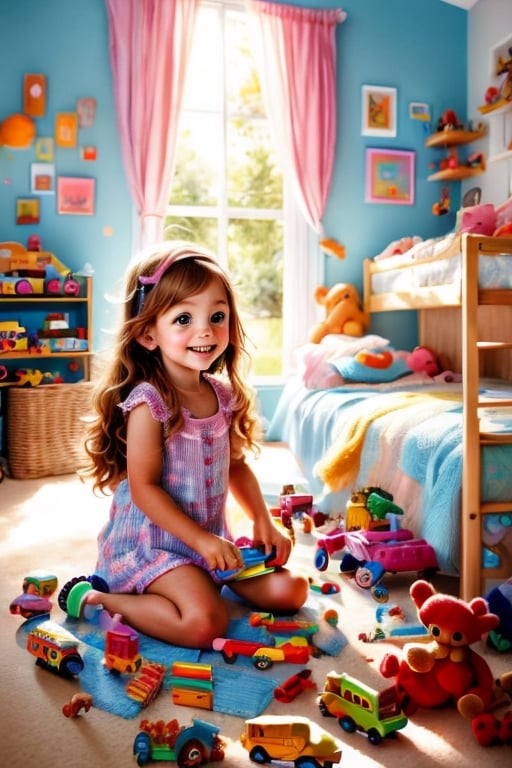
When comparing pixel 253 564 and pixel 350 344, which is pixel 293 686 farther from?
pixel 350 344

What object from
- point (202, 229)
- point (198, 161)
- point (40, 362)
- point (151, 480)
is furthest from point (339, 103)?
point (151, 480)

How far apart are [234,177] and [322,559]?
9.27ft

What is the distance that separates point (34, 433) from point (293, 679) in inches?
85.6

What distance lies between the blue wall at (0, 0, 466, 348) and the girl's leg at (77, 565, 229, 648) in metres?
2.45

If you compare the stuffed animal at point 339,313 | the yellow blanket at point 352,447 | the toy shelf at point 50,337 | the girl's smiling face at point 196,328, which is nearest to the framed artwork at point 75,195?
the toy shelf at point 50,337

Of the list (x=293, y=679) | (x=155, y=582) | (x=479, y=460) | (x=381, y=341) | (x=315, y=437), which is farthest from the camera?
(x=381, y=341)

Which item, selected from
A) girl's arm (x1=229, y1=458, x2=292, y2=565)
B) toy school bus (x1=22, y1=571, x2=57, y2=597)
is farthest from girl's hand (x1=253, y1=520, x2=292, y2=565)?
toy school bus (x1=22, y1=571, x2=57, y2=597)

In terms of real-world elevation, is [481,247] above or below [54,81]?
below

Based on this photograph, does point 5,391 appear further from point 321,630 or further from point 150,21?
point 321,630

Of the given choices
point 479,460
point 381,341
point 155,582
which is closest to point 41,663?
point 155,582

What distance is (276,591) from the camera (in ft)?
5.18

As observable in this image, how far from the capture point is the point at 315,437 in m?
2.84

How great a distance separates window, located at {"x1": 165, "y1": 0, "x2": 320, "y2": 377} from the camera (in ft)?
13.1

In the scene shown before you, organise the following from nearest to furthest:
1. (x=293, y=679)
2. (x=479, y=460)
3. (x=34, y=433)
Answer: (x=293, y=679)
(x=479, y=460)
(x=34, y=433)
